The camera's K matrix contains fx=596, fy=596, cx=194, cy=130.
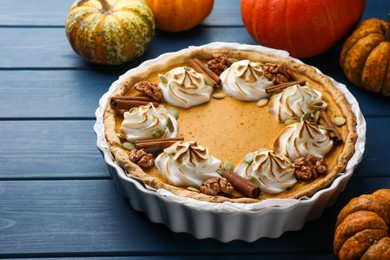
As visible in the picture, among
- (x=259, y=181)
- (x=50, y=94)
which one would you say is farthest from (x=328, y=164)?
(x=50, y=94)

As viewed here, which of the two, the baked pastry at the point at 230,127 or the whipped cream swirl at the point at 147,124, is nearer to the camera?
the baked pastry at the point at 230,127

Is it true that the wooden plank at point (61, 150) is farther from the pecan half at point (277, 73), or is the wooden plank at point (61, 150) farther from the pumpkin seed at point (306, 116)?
the pecan half at point (277, 73)

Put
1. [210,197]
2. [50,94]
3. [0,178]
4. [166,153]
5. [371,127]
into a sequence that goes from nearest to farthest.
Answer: [210,197]
[166,153]
[0,178]
[371,127]
[50,94]

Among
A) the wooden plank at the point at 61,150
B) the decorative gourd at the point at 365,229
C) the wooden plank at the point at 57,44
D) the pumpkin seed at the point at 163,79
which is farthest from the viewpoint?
→ the wooden plank at the point at 57,44

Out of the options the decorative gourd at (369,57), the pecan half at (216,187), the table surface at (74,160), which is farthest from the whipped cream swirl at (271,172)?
the decorative gourd at (369,57)

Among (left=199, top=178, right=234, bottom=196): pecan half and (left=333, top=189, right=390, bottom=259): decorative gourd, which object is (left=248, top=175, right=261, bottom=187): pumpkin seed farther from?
(left=333, top=189, right=390, bottom=259): decorative gourd

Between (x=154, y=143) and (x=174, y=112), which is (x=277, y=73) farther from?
(x=154, y=143)

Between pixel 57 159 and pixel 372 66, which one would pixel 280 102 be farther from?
pixel 57 159
